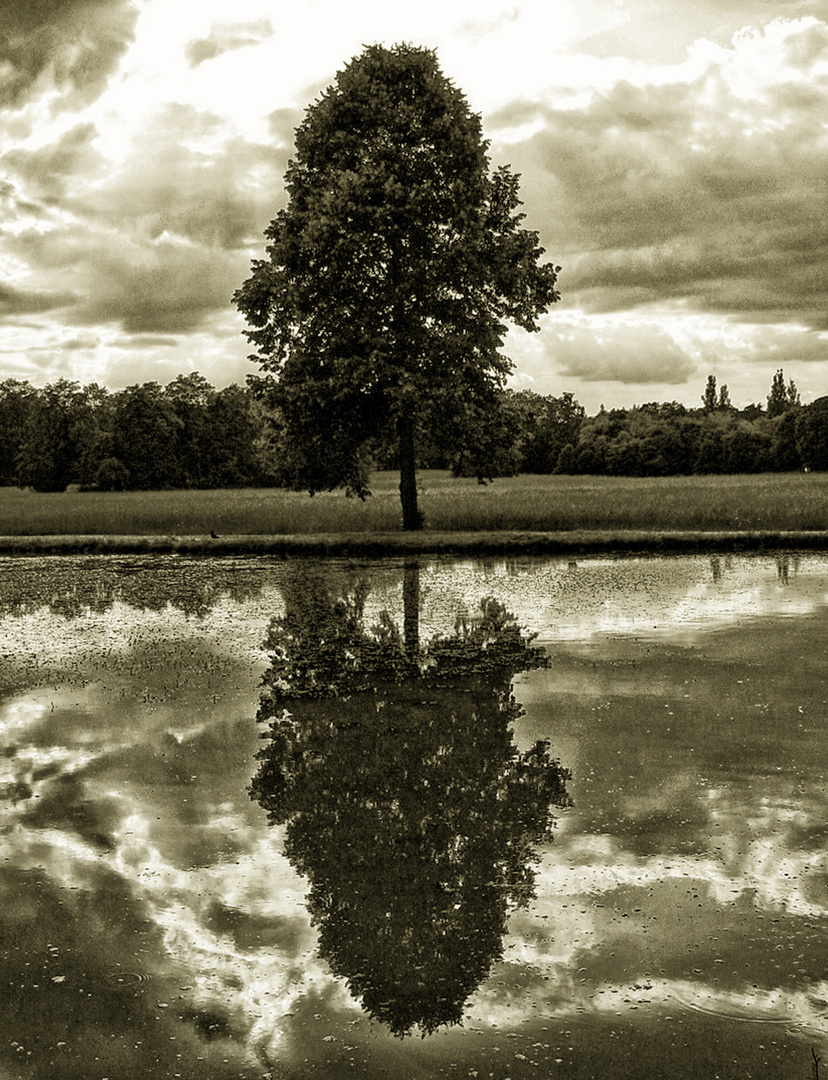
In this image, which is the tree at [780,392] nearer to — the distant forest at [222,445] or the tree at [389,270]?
the distant forest at [222,445]

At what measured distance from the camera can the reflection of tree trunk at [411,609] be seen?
13.1 meters

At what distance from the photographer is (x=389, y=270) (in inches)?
1054

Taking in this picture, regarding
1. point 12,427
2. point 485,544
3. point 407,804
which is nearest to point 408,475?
point 485,544

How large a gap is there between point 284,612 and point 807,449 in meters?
72.1

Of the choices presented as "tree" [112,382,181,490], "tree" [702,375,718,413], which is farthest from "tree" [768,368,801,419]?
"tree" [112,382,181,490]

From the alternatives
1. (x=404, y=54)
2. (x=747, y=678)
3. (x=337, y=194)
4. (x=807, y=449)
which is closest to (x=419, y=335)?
(x=337, y=194)

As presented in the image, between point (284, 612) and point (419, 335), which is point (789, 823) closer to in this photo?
point (284, 612)

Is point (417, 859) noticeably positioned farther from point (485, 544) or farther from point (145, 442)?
point (145, 442)

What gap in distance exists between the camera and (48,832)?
6.99m

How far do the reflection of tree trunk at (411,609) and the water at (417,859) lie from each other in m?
0.20

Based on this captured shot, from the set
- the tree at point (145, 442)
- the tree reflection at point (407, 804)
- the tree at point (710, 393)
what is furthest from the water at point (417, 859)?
the tree at point (710, 393)

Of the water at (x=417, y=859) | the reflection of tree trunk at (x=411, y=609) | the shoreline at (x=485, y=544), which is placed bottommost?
the water at (x=417, y=859)

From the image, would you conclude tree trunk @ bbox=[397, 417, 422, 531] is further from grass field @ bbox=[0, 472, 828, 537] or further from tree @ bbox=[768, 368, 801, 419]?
tree @ bbox=[768, 368, 801, 419]

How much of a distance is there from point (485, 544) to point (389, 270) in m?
7.36
